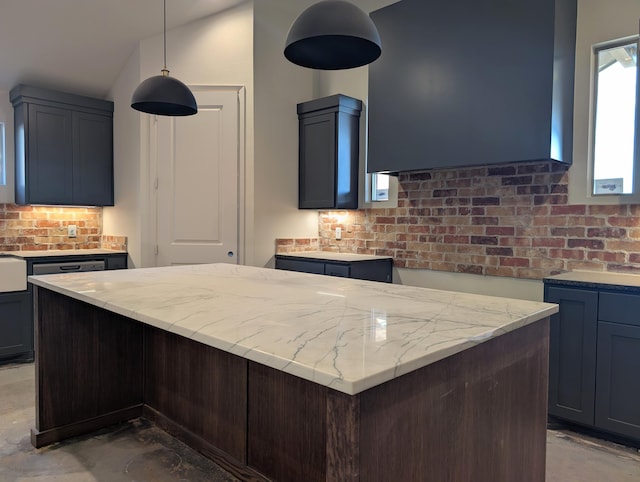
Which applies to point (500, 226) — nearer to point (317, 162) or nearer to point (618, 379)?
point (618, 379)

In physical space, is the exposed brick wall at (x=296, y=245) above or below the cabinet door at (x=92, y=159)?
below

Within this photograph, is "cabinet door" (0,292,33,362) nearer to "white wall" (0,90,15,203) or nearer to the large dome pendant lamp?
"white wall" (0,90,15,203)

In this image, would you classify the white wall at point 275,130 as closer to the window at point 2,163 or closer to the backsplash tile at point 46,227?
the backsplash tile at point 46,227

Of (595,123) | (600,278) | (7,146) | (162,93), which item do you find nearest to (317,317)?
(162,93)

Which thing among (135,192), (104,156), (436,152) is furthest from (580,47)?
(104,156)

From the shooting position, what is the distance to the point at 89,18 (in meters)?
3.91

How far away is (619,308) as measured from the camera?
2408 millimetres

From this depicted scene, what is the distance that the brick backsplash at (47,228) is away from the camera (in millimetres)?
4367

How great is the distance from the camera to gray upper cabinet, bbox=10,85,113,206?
4.21 metres

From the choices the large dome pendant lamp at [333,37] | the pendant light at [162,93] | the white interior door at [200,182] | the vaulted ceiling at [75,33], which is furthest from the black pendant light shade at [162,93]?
the vaulted ceiling at [75,33]

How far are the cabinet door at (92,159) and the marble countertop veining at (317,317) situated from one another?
8.32ft

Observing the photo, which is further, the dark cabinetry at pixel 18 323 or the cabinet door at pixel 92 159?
the cabinet door at pixel 92 159

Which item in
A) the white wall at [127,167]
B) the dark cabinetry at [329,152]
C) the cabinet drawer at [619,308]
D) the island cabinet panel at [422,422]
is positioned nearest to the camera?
the island cabinet panel at [422,422]

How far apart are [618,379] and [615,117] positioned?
160cm
